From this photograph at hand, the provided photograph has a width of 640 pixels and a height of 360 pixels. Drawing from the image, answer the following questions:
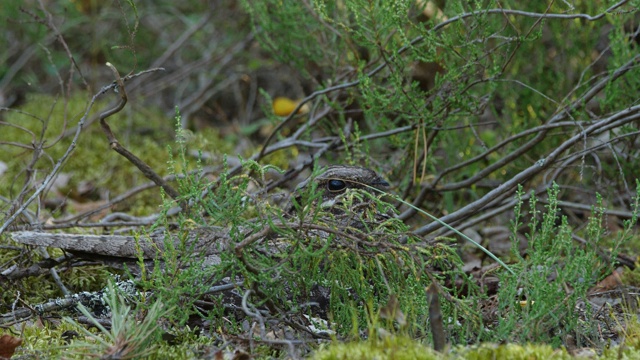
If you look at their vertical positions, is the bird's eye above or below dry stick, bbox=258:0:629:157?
below

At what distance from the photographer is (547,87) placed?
540 cm

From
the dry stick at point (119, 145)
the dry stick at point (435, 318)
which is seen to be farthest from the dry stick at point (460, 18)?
the dry stick at point (435, 318)

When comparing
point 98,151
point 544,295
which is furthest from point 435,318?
point 98,151

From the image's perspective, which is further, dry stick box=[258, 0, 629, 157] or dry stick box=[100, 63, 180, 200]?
dry stick box=[258, 0, 629, 157]

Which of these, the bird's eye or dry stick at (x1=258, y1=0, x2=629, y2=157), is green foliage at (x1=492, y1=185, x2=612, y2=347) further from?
dry stick at (x1=258, y1=0, x2=629, y2=157)

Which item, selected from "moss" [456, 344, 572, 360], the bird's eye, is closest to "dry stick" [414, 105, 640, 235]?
the bird's eye

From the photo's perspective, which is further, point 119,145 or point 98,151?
point 98,151

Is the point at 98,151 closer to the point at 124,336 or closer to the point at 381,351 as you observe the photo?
the point at 124,336

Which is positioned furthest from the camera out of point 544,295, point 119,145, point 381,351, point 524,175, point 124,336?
point 524,175

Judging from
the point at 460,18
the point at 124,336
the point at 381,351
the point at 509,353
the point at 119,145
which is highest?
the point at 460,18

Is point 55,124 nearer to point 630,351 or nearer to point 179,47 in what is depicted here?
point 179,47

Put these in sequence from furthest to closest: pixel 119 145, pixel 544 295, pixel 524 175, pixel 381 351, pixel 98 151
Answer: pixel 98 151 < pixel 524 175 < pixel 119 145 < pixel 544 295 < pixel 381 351

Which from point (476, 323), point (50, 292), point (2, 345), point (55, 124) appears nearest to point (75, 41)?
point (55, 124)

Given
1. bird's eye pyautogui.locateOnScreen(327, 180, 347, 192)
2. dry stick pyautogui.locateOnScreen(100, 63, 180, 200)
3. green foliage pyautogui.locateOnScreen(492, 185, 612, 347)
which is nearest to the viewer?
green foliage pyautogui.locateOnScreen(492, 185, 612, 347)
